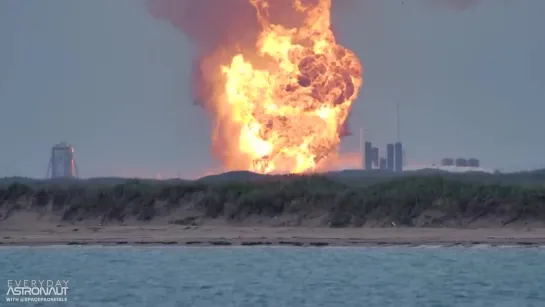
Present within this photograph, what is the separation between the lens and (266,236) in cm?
5175

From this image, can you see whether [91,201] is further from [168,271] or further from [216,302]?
[216,302]

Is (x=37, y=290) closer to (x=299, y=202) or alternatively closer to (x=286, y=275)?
(x=286, y=275)

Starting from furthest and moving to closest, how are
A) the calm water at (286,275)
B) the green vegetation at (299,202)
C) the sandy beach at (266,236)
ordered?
the green vegetation at (299,202) < the sandy beach at (266,236) < the calm water at (286,275)

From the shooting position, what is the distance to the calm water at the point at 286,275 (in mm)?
40188

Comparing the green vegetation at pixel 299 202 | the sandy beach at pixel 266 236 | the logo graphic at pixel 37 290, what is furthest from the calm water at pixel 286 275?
the green vegetation at pixel 299 202

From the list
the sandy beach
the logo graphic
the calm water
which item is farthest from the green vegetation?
the logo graphic

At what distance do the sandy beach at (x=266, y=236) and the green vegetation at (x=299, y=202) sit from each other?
4.46 ft

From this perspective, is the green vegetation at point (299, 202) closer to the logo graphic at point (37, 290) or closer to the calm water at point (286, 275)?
the calm water at point (286, 275)

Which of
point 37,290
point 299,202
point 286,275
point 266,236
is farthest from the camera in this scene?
point 299,202

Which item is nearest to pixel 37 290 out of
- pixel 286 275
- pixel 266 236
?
pixel 286 275

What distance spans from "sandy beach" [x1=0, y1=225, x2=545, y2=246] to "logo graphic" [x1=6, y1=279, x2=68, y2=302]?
6720 millimetres

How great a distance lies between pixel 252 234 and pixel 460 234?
24.4 feet

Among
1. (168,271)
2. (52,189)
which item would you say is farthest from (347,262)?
(52,189)

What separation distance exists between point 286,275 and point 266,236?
707 cm
